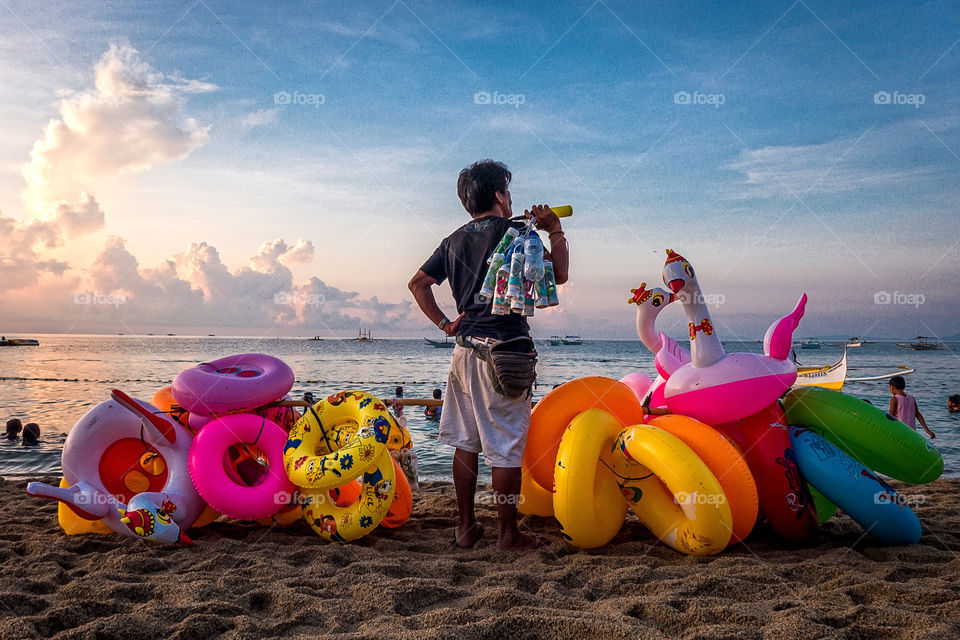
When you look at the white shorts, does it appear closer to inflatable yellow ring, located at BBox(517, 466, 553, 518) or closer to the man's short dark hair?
inflatable yellow ring, located at BBox(517, 466, 553, 518)

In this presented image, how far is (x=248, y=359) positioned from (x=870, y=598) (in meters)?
4.46

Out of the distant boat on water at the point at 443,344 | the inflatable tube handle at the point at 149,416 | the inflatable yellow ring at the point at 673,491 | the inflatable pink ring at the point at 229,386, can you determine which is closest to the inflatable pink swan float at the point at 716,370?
the inflatable yellow ring at the point at 673,491

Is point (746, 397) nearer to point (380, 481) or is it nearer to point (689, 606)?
point (689, 606)

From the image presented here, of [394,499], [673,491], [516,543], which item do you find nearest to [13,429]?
[394,499]

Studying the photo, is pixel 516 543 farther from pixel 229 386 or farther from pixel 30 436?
pixel 30 436

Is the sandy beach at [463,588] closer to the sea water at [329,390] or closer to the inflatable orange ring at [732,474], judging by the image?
the inflatable orange ring at [732,474]

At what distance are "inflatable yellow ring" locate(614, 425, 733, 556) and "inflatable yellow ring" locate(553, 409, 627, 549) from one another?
9 centimetres

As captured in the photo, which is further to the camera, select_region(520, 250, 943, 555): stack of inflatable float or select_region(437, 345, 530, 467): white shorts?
select_region(437, 345, 530, 467): white shorts

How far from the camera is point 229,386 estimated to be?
4.62 meters

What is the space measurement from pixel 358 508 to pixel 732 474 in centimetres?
243

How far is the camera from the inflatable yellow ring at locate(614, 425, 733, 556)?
141 inches

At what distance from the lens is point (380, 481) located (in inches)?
167

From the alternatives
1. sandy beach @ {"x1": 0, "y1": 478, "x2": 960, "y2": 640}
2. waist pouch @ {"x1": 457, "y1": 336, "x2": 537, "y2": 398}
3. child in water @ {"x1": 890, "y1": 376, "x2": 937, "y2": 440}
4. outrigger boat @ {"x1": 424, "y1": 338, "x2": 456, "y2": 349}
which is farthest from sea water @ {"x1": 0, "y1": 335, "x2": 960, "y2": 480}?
outrigger boat @ {"x1": 424, "y1": 338, "x2": 456, "y2": 349}

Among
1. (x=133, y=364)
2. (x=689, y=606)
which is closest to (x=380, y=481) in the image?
(x=689, y=606)
